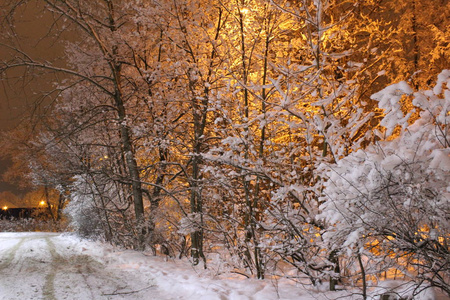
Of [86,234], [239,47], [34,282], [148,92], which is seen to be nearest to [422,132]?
[239,47]

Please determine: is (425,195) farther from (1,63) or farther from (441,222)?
(1,63)

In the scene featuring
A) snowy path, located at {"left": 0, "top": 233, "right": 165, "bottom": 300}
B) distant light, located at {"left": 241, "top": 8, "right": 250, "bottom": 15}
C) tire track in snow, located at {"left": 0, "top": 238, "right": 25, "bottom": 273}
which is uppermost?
distant light, located at {"left": 241, "top": 8, "right": 250, "bottom": 15}

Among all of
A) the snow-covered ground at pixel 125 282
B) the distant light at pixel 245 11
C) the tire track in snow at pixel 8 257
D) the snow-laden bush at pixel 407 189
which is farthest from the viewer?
the tire track in snow at pixel 8 257

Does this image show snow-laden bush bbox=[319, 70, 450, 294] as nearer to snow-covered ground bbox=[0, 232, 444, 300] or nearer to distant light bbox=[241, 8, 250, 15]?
snow-covered ground bbox=[0, 232, 444, 300]

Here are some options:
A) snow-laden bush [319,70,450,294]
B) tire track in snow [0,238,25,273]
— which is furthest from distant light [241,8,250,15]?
tire track in snow [0,238,25,273]

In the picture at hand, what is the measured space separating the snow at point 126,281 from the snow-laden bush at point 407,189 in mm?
1724

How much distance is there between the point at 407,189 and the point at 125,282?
562 centimetres

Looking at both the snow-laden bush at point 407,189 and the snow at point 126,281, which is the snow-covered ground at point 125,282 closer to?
the snow at point 126,281

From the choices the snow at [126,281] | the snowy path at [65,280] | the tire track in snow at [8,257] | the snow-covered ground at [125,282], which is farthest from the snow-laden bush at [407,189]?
the tire track in snow at [8,257]

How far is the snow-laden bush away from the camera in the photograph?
121 inches

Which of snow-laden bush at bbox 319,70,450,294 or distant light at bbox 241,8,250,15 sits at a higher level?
distant light at bbox 241,8,250,15

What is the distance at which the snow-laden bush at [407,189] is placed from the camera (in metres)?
3.08

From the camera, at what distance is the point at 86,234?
15.7m

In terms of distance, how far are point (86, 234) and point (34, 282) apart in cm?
935
